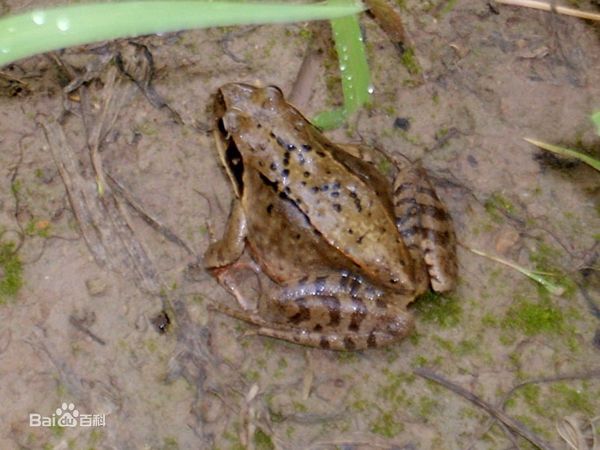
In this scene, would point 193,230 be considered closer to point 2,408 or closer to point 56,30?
point 2,408

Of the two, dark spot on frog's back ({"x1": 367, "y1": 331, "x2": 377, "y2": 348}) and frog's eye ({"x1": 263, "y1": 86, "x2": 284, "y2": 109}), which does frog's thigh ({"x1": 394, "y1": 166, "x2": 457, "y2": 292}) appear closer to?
dark spot on frog's back ({"x1": 367, "y1": 331, "x2": 377, "y2": 348})

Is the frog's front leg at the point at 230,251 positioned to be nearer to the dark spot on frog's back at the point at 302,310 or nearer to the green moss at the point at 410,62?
the dark spot on frog's back at the point at 302,310

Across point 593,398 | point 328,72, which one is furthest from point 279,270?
point 593,398

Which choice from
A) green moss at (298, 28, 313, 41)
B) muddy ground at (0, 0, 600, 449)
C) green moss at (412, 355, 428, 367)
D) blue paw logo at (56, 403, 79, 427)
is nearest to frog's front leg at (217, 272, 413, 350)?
muddy ground at (0, 0, 600, 449)

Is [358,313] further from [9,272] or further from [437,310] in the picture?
[9,272]

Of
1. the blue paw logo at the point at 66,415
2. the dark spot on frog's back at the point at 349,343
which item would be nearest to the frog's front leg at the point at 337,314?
the dark spot on frog's back at the point at 349,343

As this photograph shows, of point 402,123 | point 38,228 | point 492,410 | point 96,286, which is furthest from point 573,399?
point 38,228
